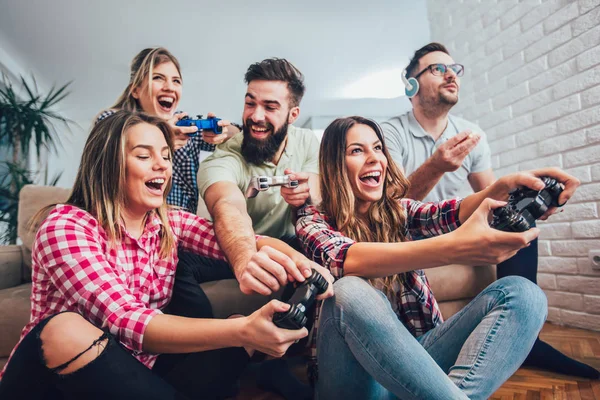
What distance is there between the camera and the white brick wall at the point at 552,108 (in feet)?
5.57

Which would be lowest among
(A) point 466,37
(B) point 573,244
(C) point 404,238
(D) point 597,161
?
(B) point 573,244

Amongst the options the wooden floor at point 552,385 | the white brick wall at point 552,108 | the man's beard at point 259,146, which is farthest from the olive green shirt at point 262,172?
the white brick wall at point 552,108

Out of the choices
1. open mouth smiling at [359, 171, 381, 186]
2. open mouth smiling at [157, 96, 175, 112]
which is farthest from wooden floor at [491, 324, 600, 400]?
open mouth smiling at [157, 96, 175, 112]

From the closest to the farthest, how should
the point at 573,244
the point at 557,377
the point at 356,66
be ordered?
1. the point at 557,377
2. the point at 573,244
3. the point at 356,66

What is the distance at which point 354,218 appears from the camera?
1084 mm

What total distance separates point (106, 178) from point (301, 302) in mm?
571

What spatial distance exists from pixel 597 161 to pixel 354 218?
1.30m

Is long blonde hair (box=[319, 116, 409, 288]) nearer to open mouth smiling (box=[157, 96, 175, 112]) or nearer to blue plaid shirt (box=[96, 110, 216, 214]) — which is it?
blue plaid shirt (box=[96, 110, 216, 214])

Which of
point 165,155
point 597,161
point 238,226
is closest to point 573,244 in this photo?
point 597,161

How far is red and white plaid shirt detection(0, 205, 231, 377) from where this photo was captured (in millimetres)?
750

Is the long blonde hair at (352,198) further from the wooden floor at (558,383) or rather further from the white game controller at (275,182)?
the wooden floor at (558,383)

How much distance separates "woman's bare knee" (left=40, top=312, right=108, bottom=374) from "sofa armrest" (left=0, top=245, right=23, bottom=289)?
1.12 metres

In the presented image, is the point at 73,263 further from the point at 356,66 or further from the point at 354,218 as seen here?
the point at 356,66

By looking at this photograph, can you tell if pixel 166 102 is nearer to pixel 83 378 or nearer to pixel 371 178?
pixel 371 178
